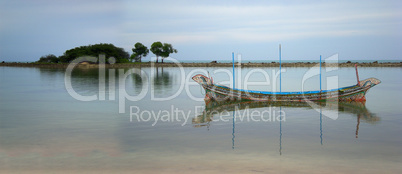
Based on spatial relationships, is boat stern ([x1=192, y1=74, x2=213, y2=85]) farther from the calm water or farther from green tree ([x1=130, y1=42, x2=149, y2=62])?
green tree ([x1=130, y1=42, x2=149, y2=62])

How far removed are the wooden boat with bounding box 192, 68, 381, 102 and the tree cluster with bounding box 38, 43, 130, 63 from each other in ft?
201

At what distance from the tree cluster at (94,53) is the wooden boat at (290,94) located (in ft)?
201

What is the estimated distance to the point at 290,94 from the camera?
18.4 m

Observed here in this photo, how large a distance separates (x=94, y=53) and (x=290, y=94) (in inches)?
2576

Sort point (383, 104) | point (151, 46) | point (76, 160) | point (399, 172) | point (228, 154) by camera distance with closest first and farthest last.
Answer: point (399, 172)
point (76, 160)
point (228, 154)
point (383, 104)
point (151, 46)

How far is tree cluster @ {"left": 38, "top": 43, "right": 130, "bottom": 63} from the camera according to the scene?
254 feet

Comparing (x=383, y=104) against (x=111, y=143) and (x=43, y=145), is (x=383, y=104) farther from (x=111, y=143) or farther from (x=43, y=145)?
(x=43, y=145)

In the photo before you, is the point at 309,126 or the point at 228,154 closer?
the point at 228,154

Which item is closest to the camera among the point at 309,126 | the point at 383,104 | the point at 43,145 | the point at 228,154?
the point at 228,154

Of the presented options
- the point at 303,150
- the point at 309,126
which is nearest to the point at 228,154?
the point at 303,150

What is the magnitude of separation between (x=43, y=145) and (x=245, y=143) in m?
5.38

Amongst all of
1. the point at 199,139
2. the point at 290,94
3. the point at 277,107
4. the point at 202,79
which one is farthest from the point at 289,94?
the point at 199,139

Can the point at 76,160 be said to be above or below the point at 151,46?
below

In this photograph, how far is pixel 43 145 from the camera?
31.7ft
